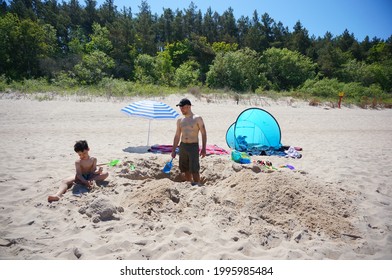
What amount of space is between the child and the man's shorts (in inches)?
58.1

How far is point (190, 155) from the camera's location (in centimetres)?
515

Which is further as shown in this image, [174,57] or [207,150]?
[174,57]

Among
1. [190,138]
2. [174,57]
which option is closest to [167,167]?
[190,138]

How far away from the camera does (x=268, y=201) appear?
4164 mm

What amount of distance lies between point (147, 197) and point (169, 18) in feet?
190

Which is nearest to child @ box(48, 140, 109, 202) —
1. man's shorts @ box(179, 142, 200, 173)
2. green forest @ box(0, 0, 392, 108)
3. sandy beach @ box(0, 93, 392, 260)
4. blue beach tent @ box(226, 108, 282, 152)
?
sandy beach @ box(0, 93, 392, 260)

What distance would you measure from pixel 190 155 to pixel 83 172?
1981 millimetres

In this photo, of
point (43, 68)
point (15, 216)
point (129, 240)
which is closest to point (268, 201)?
point (129, 240)

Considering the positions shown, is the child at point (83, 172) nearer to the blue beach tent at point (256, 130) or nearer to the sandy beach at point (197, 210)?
the sandy beach at point (197, 210)

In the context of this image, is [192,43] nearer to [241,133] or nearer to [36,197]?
[241,133]

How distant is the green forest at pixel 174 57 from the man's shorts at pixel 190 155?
15.1m

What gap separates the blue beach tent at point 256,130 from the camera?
835 centimetres

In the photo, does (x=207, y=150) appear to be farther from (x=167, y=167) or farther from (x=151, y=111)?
(x=167, y=167)

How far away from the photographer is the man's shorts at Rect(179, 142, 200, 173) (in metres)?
5.12
